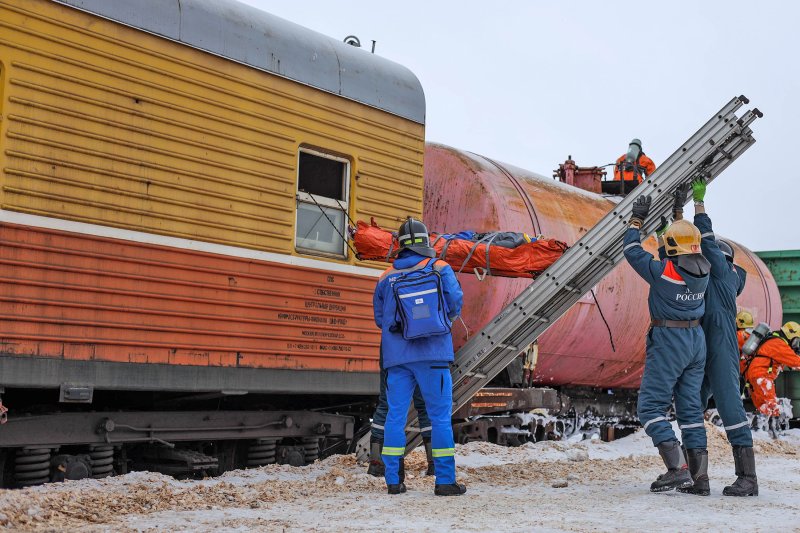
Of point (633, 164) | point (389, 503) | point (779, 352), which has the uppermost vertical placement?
point (633, 164)

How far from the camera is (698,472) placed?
6.21 meters


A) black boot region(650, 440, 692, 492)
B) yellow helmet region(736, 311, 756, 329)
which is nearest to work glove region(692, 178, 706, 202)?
black boot region(650, 440, 692, 492)

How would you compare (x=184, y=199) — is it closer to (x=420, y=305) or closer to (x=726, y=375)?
(x=420, y=305)

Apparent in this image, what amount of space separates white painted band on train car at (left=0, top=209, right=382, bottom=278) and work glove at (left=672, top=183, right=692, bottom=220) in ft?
8.26

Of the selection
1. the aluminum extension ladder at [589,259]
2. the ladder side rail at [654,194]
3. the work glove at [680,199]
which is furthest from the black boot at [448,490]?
the work glove at [680,199]

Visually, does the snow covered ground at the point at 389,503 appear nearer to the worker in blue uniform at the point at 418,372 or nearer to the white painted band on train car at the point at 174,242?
the worker in blue uniform at the point at 418,372

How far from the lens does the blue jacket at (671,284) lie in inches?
248

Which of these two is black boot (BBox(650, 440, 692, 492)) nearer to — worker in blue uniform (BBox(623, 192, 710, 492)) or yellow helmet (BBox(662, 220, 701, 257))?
worker in blue uniform (BBox(623, 192, 710, 492))

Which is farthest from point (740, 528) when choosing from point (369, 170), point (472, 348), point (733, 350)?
point (369, 170)

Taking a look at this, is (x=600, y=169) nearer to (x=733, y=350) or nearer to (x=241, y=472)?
(x=733, y=350)

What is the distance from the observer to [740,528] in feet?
15.8

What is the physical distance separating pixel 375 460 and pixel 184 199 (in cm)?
238

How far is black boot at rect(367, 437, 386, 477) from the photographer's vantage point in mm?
6816

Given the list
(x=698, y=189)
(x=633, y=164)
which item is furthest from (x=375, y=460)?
(x=633, y=164)
